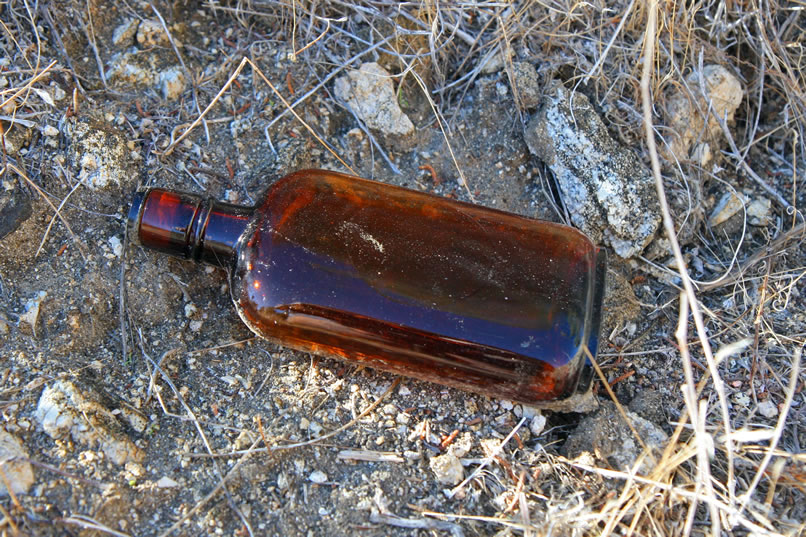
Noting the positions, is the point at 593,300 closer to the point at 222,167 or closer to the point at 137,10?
the point at 222,167

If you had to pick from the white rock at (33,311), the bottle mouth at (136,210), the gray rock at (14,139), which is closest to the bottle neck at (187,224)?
the bottle mouth at (136,210)

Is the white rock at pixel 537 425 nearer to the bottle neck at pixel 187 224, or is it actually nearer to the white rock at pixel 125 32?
the bottle neck at pixel 187 224

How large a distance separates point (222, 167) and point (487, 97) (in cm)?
76

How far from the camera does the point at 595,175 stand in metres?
1.79

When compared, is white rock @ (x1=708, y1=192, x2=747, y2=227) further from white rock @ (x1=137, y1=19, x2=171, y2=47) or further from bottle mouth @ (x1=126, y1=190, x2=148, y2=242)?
white rock @ (x1=137, y1=19, x2=171, y2=47)

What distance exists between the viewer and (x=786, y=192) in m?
1.96

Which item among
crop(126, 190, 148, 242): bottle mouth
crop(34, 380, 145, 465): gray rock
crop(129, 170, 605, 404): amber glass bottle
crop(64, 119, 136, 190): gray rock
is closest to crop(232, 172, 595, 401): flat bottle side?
crop(129, 170, 605, 404): amber glass bottle

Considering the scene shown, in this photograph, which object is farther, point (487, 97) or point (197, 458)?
point (487, 97)

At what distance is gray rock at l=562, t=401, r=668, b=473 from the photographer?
1529 mm

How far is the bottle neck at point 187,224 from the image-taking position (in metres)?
1.47

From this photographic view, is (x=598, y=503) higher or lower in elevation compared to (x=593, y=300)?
A: lower

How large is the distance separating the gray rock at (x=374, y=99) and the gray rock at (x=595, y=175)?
1.25 ft

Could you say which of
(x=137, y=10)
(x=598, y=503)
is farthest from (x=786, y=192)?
(x=137, y=10)

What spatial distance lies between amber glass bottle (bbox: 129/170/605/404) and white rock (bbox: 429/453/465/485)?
169 millimetres
